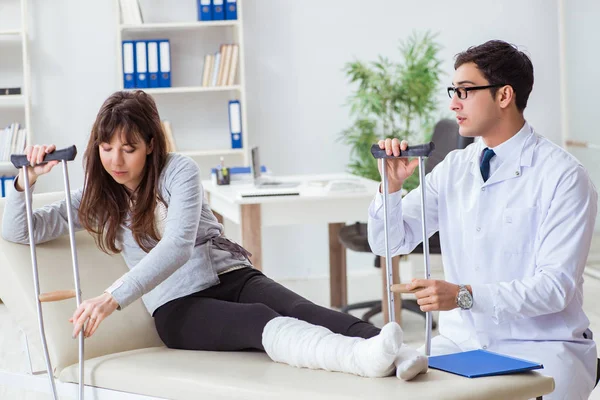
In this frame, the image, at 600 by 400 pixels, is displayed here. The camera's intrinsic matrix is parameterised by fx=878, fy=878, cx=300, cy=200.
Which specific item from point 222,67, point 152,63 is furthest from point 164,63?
point 222,67

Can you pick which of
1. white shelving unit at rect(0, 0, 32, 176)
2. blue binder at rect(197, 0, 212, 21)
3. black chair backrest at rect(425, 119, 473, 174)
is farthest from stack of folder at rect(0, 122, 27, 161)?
black chair backrest at rect(425, 119, 473, 174)

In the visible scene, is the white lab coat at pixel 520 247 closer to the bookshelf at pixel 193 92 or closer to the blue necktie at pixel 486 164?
the blue necktie at pixel 486 164

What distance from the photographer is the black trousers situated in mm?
1971

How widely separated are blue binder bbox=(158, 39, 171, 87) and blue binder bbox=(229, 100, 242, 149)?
0.38m

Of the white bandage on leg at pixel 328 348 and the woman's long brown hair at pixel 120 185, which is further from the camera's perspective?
the woman's long brown hair at pixel 120 185

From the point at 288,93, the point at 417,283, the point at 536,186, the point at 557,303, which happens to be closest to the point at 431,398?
the point at 417,283

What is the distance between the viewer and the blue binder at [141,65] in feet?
15.9

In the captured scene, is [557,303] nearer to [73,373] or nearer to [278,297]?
[278,297]

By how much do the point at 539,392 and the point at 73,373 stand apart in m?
1.03

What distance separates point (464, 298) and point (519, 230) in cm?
22

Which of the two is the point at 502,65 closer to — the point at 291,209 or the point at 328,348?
the point at 328,348

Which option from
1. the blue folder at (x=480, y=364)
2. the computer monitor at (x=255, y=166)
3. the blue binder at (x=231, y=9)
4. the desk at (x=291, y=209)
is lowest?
the blue folder at (x=480, y=364)

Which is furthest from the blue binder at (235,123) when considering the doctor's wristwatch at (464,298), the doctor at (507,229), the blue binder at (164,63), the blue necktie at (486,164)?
the doctor's wristwatch at (464,298)

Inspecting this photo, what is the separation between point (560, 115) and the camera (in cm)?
559
